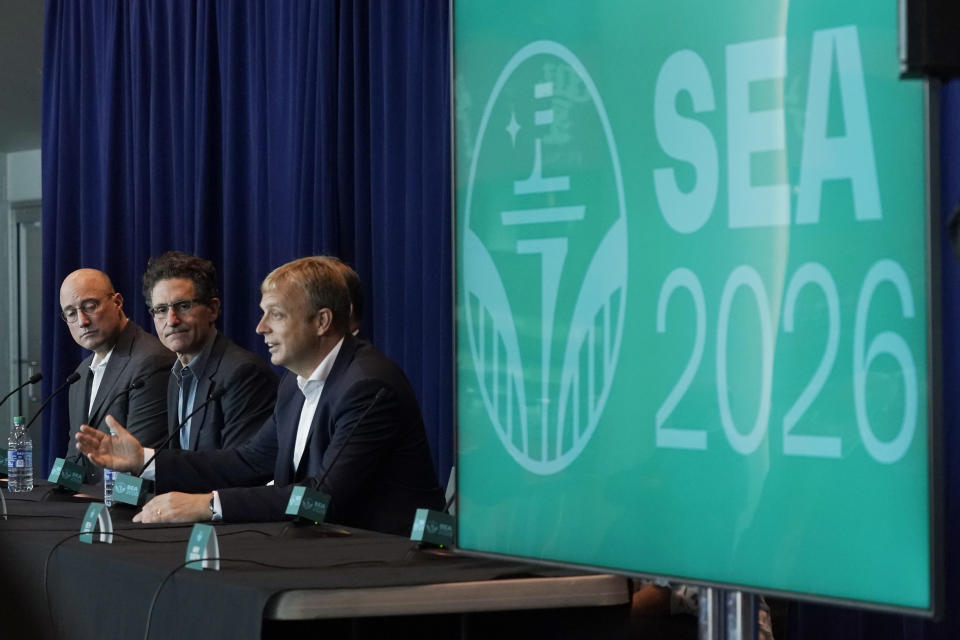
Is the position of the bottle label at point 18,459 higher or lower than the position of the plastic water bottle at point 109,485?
higher

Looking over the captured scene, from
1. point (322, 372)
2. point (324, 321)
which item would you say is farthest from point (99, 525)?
point (324, 321)

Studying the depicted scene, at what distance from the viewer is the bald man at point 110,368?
4.09 meters

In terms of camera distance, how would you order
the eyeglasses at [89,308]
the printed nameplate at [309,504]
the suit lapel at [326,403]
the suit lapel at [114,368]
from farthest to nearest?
the eyeglasses at [89,308]
the suit lapel at [114,368]
the suit lapel at [326,403]
the printed nameplate at [309,504]

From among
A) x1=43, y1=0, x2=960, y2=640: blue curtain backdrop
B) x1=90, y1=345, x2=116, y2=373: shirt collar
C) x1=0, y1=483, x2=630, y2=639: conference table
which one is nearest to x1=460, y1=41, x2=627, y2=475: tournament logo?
x1=0, y1=483, x2=630, y2=639: conference table

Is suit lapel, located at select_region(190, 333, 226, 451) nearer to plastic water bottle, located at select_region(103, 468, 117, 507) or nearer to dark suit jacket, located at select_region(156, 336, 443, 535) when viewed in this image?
plastic water bottle, located at select_region(103, 468, 117, 507)

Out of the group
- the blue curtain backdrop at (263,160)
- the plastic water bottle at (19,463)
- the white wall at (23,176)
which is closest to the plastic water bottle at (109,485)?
the plastic water bottle at (19,463)

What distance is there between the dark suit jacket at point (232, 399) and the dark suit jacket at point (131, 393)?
1.10 ft

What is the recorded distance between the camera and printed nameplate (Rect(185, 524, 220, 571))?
2.04 metres

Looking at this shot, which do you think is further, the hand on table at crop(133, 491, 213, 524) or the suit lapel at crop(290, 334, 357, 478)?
the suit lapel at crop(290, 334, 357, 478)

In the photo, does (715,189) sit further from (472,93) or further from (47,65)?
(47,65)

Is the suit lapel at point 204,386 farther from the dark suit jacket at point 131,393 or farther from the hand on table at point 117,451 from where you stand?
the hand on table at point 117,451

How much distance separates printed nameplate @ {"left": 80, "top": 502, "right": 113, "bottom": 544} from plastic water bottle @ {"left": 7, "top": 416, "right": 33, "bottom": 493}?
1163 millimetres

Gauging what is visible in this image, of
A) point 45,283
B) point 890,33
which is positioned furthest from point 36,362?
point 890,33

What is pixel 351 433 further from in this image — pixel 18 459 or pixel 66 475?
pixel 18 459
